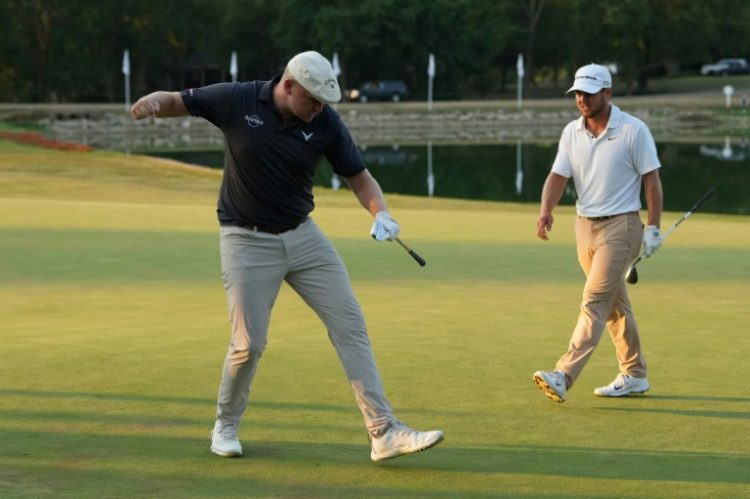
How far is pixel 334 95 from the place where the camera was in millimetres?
6449

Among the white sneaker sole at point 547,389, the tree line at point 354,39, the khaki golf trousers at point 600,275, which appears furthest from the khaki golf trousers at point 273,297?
the tree line at point 354,39

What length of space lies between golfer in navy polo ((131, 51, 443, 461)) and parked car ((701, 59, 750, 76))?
115 meters

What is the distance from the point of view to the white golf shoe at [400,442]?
21.6ft

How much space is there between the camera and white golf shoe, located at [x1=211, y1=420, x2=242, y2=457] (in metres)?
6.75

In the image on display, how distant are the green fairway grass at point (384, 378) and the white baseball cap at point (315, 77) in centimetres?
171

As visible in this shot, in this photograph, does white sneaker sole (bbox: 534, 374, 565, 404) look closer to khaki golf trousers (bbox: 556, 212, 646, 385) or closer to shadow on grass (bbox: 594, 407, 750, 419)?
khaki golf trousers (bbox: 556, 212, 646, 385)

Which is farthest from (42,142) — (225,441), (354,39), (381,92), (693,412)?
(381,92)

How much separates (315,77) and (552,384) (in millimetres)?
2473

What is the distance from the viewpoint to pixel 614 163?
26.8 feet

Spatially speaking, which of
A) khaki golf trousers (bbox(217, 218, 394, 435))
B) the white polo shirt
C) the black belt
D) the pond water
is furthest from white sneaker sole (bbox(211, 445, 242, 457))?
the pond water

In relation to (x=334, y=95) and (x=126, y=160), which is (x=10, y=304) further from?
(x=126, y=160)

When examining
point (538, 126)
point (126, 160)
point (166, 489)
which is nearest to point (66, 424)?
point (166, 489)

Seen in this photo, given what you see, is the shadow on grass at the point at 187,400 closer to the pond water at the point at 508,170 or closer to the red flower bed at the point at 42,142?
the pond water at the point at 508,170

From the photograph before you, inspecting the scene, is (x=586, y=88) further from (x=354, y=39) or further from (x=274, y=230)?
(x=354, y=39)
